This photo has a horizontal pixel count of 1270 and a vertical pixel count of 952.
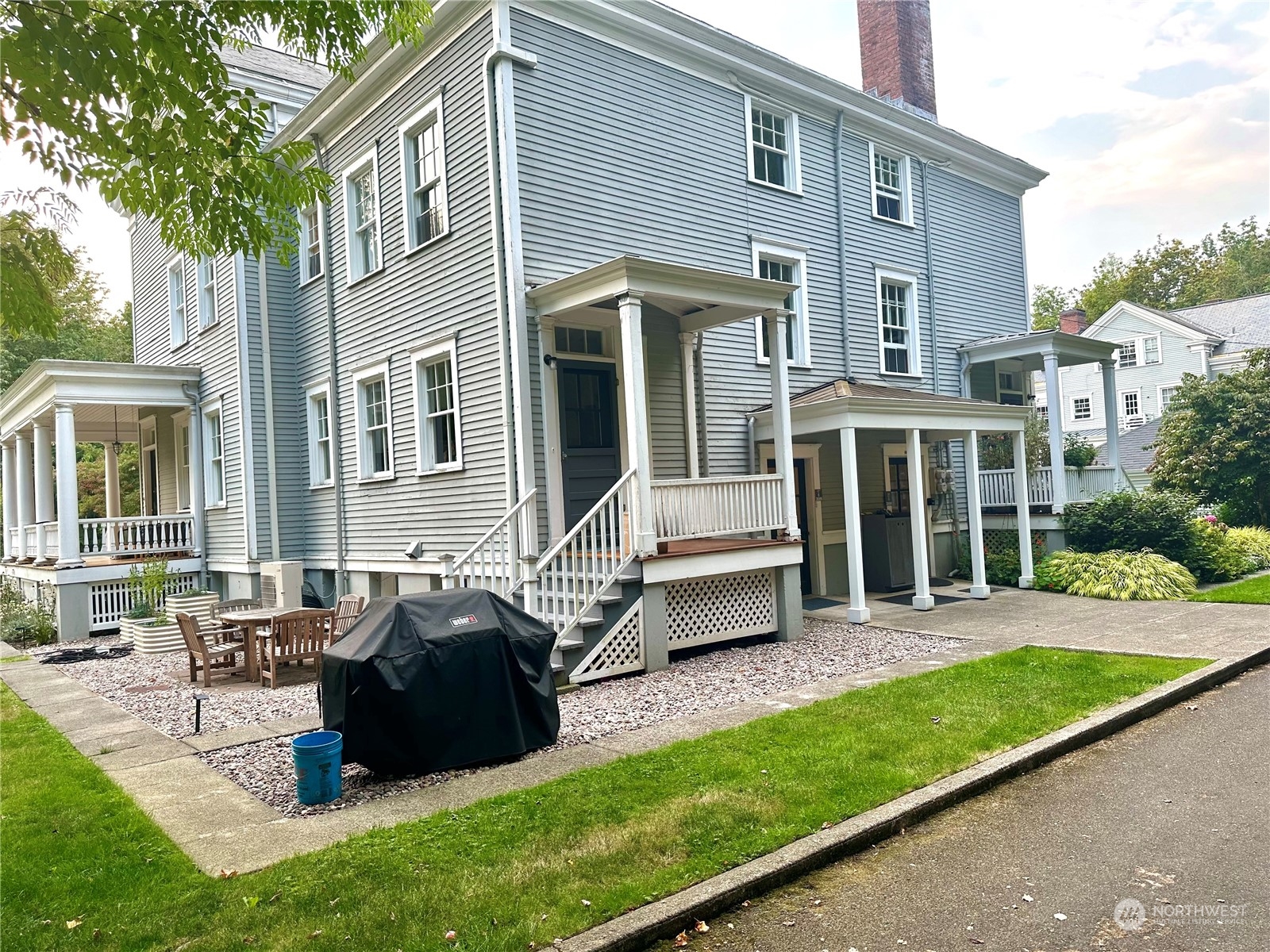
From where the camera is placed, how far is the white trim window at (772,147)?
13758 mm

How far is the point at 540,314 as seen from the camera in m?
10.5

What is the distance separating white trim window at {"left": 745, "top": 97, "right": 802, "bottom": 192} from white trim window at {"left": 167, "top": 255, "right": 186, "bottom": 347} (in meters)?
12.3

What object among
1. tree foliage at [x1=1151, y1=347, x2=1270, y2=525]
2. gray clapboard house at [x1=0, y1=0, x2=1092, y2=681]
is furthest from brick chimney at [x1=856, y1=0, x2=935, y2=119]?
tree foliage at [x1=1151, y1=347, x2=1270, y2=525]

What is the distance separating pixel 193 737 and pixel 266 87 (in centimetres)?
1302

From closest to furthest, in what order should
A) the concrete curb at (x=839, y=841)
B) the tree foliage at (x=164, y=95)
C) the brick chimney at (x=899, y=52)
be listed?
the concrete curb at (x=839, y=841)
the tree foliage at (x=164, y=95)
the brick chimney at (x=899, y=52)

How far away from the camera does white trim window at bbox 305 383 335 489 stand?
49.2ft

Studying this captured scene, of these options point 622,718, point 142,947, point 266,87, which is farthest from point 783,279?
point 142,947

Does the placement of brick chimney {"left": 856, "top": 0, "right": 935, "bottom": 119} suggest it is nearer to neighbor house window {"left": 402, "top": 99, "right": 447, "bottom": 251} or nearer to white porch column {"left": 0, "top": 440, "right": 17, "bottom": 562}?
neighbor house window {"left": 402, "top": 99, "right": 447, "bottom": 251}

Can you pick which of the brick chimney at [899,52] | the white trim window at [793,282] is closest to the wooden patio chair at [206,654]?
the white trim window at [793,282]

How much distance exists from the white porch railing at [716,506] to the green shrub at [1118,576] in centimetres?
607

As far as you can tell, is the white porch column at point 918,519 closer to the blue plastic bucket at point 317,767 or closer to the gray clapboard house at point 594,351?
the gray clapboard house at point 594,351

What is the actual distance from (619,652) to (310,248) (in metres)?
10.2

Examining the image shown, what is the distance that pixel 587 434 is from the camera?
11.6 metres

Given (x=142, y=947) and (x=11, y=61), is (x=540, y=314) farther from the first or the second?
(x=142, y=947)
